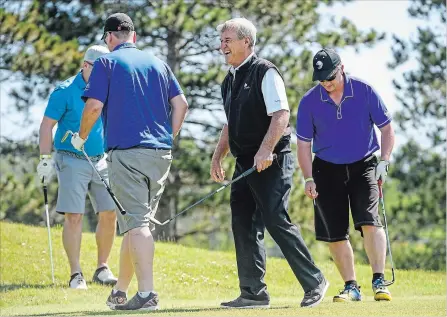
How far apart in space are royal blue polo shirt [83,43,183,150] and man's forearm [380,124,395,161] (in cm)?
195

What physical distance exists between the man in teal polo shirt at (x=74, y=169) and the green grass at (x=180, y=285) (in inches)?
20.8

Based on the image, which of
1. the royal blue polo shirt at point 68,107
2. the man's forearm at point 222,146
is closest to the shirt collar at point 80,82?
the royal blue polo shirt at point 68,107

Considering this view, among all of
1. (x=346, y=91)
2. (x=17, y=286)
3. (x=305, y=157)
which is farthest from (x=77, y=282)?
(x=346, y=91)

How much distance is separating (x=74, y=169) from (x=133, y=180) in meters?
2.93

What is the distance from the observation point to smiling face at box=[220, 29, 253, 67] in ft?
25.8

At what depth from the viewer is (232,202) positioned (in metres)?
8.24

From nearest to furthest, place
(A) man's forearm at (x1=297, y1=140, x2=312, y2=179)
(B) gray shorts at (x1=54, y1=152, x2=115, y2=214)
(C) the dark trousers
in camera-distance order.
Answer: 1. (C) the dark trousers
2. (A) man's forearm at (x1=297, y1=140, x2=312, y2=179)
3. (B) gray shorts at (x1=54, y1=152, x2=115, y2=214)

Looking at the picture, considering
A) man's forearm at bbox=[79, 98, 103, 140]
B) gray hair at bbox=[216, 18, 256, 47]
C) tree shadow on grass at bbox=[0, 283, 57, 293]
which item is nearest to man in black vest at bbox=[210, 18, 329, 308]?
gray hair at bbox=[216, 18, 256, 47]

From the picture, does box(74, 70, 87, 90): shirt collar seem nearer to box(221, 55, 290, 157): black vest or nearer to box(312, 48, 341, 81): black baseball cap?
box(221, 55, 290, 157): black vest

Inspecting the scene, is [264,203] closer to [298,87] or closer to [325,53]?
[325,53]

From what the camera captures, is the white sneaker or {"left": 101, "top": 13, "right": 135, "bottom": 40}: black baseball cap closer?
{"left": 101, "top": 13, "right": 135, "bottom": 40}: black baseball cap

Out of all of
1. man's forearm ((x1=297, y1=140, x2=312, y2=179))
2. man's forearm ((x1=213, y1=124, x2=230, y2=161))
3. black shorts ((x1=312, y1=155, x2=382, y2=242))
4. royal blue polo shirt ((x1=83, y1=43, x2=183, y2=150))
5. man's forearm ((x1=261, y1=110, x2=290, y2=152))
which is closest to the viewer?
man's forearm ((x1=261, y1=110, x2=290, y2=152))

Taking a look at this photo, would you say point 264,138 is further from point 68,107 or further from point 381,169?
point 68,107

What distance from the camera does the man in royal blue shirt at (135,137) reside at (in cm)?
770
